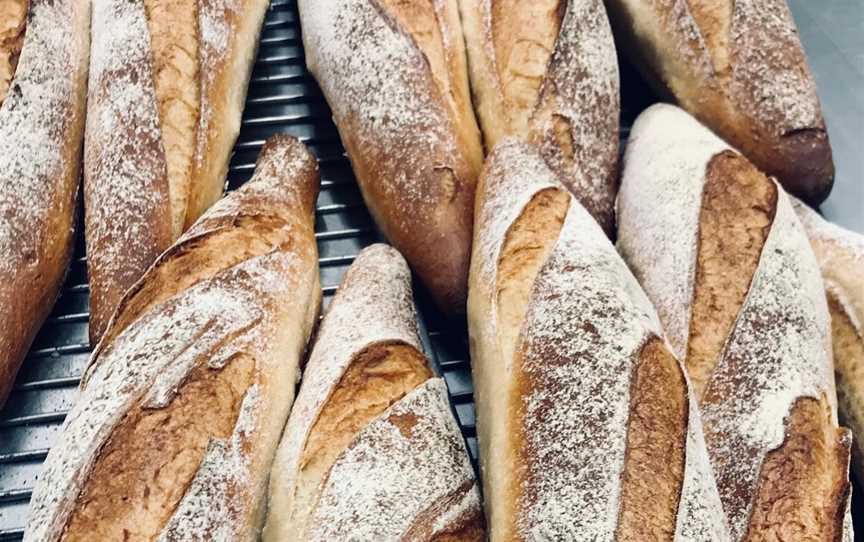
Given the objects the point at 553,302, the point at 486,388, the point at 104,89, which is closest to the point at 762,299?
the point at 553,302

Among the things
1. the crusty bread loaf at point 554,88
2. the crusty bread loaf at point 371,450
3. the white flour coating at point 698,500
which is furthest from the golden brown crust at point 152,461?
the crusty bread loaf at point 554,88

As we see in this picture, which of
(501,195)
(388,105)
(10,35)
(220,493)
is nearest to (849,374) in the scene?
(501,195)

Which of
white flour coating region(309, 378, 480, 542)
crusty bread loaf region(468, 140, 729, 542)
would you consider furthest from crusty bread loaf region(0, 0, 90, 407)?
crusty bread loaf region(468, 140, 729, 542)

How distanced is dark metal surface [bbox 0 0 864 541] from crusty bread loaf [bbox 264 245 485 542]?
192 millimetres

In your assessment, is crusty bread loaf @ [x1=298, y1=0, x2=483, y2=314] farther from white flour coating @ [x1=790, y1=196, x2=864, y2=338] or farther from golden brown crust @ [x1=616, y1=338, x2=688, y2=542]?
white flour coating @ [x1=790, y1=196, x2=864, y2=338]

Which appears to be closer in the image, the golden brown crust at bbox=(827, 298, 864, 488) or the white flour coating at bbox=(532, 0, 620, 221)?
the golden brown crust at bbox=(827, 298, 864, 488)

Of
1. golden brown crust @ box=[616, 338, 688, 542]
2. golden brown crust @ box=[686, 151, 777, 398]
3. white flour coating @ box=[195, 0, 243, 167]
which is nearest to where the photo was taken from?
golden brown crust @ box=[616, 338, 688, 542]

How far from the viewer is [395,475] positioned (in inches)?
45.5

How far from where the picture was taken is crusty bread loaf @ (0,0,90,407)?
141 cm

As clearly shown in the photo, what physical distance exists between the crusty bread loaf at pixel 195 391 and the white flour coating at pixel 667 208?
59 cm

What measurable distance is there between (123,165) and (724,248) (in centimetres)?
106

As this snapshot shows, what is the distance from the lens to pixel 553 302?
1270mm

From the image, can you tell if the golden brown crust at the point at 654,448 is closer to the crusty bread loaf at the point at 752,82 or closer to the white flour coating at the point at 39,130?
the crusty bread loaf at the point at 752,82

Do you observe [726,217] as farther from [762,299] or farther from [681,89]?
[681,89]
